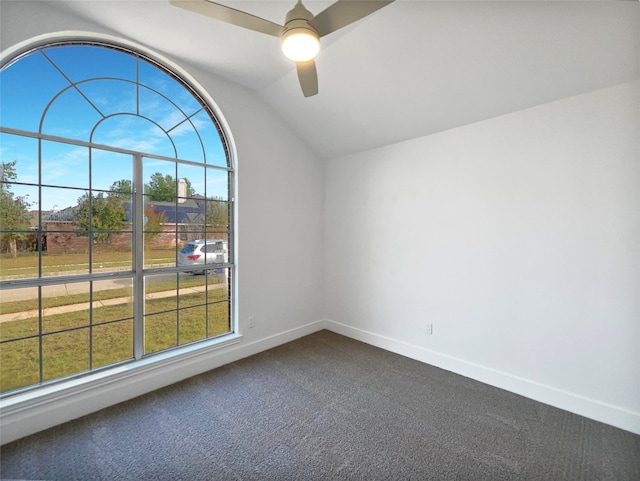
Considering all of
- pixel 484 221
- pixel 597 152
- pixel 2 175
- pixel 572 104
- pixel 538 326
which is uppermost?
pixel 572 104

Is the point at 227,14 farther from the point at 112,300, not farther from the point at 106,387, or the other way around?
the point at 106,387

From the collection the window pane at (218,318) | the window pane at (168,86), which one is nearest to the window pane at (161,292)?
the window pane at (218,318)

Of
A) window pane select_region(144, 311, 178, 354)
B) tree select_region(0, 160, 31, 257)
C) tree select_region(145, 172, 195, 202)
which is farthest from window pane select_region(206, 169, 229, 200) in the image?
tree select_region(0, 160, 31, 257)

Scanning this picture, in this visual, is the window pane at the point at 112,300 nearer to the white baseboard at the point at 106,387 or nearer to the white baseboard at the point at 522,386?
the white baseboard at the point at 106,387

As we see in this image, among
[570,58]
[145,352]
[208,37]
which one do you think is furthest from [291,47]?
[145,352]

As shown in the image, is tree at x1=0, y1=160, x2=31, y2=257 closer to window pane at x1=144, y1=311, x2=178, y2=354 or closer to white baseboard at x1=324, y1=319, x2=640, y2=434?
window pane at x1=144, y1=311, x2=178, y2=354

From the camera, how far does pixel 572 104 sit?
217 cm

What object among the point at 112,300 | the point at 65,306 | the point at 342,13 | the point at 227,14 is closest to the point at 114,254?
the point at 112,300

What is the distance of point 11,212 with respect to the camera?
1979 mm

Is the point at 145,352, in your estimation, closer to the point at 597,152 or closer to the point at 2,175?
the point at 2,175

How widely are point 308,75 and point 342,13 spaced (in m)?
0.45

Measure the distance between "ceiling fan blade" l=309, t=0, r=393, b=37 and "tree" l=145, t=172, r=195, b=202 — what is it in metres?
1.89

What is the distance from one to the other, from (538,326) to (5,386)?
3.92 m

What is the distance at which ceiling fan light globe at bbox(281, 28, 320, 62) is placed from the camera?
1459mm
